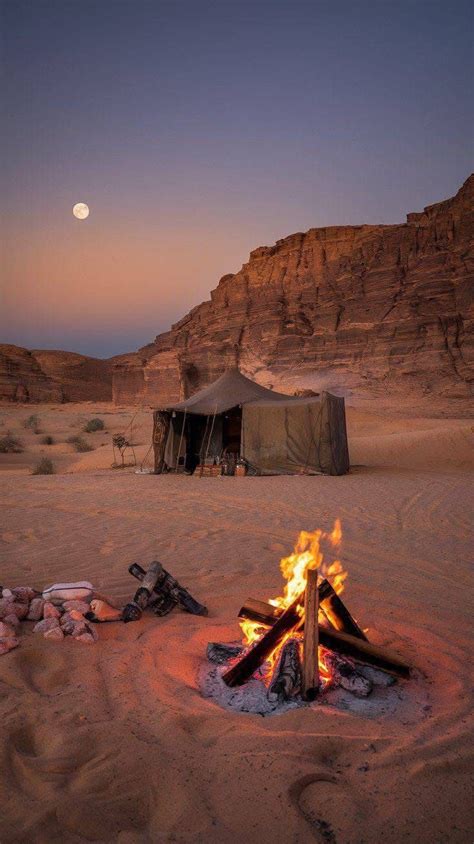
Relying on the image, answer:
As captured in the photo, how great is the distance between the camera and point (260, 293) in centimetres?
5453

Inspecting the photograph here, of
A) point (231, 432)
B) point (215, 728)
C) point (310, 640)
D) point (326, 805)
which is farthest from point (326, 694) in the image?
point (231, 432)

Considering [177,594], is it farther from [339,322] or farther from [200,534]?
[339,322]

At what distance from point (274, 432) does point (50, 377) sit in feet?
209

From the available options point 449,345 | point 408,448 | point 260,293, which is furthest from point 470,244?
point 408,448

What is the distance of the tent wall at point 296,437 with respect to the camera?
47.5 ft

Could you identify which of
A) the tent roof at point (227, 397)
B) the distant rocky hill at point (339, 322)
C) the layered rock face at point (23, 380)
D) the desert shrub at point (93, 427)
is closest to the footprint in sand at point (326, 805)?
the tent roof at point (227, 397)

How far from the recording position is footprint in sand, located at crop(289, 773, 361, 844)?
1827 millimetres

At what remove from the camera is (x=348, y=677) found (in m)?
2.95

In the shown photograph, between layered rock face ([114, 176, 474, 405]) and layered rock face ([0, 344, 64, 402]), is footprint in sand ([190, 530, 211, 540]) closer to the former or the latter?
layered rock face ([114, 176, 474, 405])

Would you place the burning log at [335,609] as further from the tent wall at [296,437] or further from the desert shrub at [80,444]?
the desert shrub at [80,444]

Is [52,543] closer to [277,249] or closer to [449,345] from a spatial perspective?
[449,345]

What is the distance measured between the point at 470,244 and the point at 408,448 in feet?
99.3

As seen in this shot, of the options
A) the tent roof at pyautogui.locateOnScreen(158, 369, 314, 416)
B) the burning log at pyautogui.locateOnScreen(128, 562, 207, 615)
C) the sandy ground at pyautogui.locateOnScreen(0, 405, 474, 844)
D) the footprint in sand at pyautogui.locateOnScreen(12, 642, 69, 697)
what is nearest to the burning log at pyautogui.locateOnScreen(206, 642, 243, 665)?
the sandy ground at pyautogui.locateOnScreen(0, 405, 474, 844)

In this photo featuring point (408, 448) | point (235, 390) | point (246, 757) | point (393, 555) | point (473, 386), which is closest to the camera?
point (246, 757)
